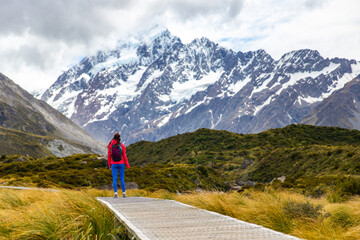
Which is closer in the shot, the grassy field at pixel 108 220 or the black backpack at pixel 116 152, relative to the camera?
the grassy field at pixel 108 220

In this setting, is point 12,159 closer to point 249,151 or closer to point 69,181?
point 69,181

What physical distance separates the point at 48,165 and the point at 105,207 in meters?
44.7

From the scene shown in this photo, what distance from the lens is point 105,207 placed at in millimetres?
8594

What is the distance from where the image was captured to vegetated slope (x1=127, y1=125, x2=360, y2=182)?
1718 inches

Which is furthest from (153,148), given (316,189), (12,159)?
(316,189)

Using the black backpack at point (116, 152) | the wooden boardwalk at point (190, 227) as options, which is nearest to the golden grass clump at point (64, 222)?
the wooden boardwalk at point (190, 227)

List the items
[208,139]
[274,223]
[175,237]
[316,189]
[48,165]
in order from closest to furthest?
[175,237] → [274,223] → [316,189] → [48,165] → [208,139]

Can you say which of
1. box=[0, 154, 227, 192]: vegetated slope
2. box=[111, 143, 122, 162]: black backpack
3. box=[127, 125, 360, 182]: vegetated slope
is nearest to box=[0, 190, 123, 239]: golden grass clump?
box=[111, 143, 122, 162]: black backpack

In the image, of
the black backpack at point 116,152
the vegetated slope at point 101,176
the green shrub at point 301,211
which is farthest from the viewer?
the vegetated slope at point 101,176

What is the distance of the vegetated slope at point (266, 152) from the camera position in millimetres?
43625

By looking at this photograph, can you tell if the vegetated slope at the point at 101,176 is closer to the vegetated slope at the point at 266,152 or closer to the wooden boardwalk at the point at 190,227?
the vegetated slope at the point at 266,152

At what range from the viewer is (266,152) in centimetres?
6562

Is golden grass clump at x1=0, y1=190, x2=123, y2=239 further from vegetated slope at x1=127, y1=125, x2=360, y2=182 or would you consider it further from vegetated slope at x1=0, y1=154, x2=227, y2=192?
vegetated slope at x1=127, y1=125, x2=360, y2=182

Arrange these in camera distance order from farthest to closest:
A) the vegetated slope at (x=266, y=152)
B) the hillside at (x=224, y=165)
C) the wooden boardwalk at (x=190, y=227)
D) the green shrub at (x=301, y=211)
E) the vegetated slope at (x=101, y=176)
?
the vegetated slope at (x=266, y=152)
the vegetated slope at (x=101, y=176)
the hillside at (x=224, y=165)
the green shrub at (x=301, y=211)
the wooden boardwalk at (x=190, y=227)
